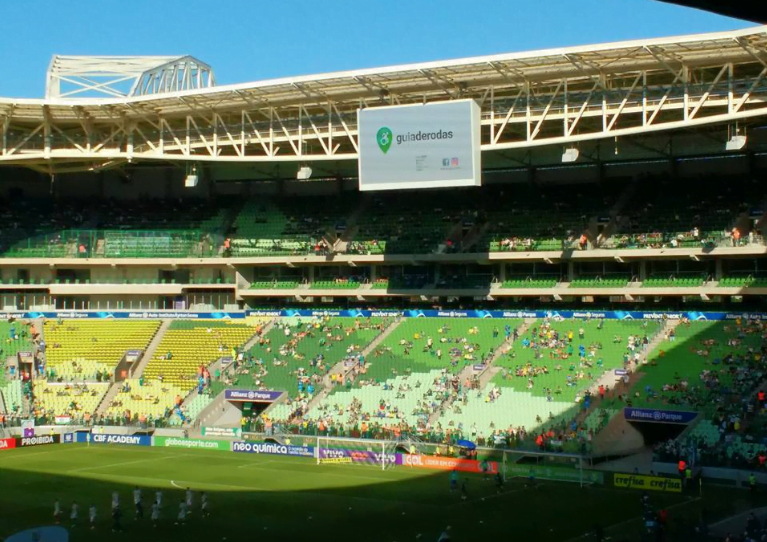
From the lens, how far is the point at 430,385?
157ft

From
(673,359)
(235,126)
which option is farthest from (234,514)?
(235,126)

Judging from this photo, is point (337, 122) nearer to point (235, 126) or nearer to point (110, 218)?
point (235, 126)

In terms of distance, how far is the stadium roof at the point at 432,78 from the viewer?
40256 millimetres

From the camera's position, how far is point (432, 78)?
45719mm

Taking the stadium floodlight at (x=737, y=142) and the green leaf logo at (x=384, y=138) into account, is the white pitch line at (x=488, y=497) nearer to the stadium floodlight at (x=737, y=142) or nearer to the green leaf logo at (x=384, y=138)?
the stadium floodlight at (x=737, y=142)

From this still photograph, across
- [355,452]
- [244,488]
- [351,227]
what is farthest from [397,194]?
[244,488]

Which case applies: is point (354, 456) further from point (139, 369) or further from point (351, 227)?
point (351, 227)

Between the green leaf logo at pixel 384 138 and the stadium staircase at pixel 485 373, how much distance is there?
11.1m

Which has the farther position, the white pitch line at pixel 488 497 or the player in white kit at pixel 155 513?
the white pitch line at pixel 488 497

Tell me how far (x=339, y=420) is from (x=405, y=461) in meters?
5.21

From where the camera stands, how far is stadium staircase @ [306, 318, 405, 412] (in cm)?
4881

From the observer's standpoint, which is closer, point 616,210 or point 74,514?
point 74,514

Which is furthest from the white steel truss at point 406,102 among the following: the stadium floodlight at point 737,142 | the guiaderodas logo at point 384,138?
the guiaderodas logo at point 384,138

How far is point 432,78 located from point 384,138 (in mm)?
3668
